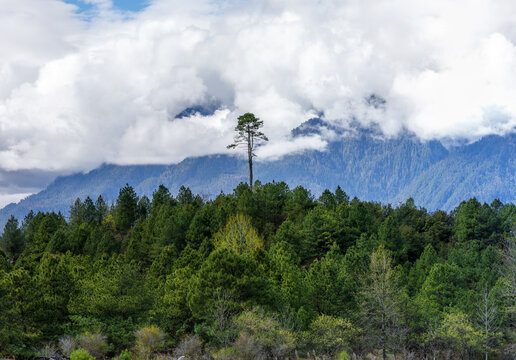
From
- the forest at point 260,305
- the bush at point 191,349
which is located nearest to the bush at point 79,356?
the forest at point 260,305

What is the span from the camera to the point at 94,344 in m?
41.6

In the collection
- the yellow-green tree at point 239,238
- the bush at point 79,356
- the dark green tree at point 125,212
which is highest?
the dark green tree at point 125,212

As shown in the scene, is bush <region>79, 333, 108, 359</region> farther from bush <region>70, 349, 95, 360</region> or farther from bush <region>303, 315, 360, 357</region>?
bush <region>303, 315, 360, 357</region>

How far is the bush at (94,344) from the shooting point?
136 ft

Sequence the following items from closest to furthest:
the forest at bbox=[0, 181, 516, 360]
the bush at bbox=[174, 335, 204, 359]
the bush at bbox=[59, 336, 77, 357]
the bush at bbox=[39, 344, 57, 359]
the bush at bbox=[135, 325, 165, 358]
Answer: the bush at bbox=[59, 336, 77, 357] → the bush at bbox=[174, 335, 204, 359] → the bush at bbox=[135, 325, 165, 358] → the bush at bbox=[39, 344, 57, 359] → the forest at bbox=[0, 181, 516, 360]

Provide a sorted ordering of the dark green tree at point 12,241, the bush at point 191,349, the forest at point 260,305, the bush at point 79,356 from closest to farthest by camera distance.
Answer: the bush at point 79,356 → the bush at point 191,349 → the forest at point 260,305 → the dark green tree at point 12,241

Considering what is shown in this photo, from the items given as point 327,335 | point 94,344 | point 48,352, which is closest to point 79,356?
point 94,344

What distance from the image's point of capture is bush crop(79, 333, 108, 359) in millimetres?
41312

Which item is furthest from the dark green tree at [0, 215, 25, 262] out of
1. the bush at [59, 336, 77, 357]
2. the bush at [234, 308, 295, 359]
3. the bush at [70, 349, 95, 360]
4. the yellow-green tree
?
the bush at [234, 308, 295, 359]

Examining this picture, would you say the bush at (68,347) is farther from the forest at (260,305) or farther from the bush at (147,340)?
the bush at (147,340)

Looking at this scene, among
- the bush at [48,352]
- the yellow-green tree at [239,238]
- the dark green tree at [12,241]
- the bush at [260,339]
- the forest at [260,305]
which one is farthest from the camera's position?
the dark green tree at [12,241]

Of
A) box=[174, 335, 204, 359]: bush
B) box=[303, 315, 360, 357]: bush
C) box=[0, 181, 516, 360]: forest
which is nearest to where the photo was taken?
box=[174, 335, 204, 359]: bush

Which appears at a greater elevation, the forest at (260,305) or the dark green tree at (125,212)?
the dark green tree at (125,212)

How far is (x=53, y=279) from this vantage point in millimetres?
51344
